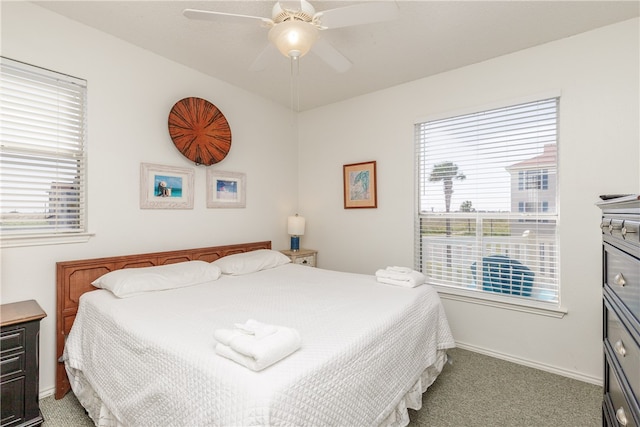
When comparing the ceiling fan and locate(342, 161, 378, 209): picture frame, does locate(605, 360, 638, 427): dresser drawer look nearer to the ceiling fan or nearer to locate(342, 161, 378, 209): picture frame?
the ceiling fan

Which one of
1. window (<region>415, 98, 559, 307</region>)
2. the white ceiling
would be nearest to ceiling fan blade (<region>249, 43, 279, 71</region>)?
the white ceiling

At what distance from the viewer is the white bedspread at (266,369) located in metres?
1.08

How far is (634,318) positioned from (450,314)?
211 cm

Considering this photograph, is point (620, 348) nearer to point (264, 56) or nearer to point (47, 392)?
point (264, 56)

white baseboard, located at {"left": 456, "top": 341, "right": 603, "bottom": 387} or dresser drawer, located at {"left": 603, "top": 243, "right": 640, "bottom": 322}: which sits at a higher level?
dresser drawer, located at {"left": 603, "top": 243, "right": 640, "bottom": 322}

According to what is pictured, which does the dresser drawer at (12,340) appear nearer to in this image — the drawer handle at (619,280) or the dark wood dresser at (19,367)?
the dark wood dresser at (19,367)

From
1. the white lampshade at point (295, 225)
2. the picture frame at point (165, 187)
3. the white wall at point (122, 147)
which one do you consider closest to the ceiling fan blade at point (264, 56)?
the white wall at point (122, 147)

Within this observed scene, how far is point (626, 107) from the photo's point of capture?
7.29 feet

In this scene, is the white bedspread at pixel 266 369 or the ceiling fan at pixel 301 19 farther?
the ceiling fan at pixel 301 19

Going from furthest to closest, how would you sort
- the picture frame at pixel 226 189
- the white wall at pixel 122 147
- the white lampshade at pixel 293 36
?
1. the picture frame at pixel 226 189
2. the white wall at pixel 122 147
3. the white lampshade at pixel 293 36

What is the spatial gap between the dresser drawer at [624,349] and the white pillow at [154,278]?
→ 244cm

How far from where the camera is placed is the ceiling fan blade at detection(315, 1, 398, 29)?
5.16ft

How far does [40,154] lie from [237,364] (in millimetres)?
2105

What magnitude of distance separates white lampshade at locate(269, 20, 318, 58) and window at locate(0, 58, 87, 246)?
63.8 inches
